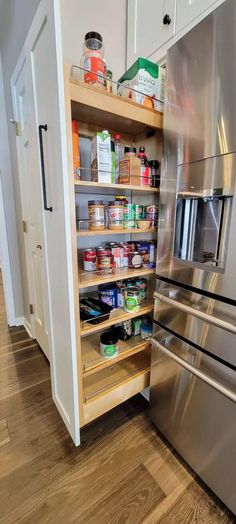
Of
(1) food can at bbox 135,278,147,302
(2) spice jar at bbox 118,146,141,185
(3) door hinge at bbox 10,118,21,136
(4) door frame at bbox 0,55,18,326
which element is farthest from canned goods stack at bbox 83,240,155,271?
(4) door frame at bbox 0,55,18,326

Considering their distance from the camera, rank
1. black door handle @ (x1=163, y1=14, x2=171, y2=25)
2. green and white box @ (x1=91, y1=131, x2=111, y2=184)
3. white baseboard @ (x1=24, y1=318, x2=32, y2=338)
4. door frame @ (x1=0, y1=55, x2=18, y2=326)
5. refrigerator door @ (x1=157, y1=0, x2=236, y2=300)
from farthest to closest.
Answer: white baseboard @ (x1=24, y1=318, x2=32, y2=338), door frame @ (x1=0, y1=55, x2=18, y2=326), black door handle @ (x1=163, y1=14, x2=171, y2=25), green and white box @ (x1=91, y1=131, x2=111, y2=184), refrigerator door @ (x1=157, y1=0, x2=236, y2=300)

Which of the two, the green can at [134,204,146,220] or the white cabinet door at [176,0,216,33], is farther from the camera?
the green can at [134,204,146,220]

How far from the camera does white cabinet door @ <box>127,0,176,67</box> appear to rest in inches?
43.4

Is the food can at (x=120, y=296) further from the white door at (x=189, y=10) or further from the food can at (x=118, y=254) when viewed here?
the white door at (x=189, y=10)

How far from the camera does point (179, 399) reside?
1076mm

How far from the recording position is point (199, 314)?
89 cm

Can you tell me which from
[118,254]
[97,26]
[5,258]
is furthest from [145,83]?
[5,258]

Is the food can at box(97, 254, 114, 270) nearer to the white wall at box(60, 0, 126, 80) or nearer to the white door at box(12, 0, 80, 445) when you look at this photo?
the white door at box(12, 0, 80, 445)

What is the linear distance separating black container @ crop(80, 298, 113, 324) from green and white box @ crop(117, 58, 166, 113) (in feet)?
3.25

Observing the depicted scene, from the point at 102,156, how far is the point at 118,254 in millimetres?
484

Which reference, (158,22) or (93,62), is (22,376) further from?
(158,22)

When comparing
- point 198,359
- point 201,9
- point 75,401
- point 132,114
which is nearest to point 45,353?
point 75,401

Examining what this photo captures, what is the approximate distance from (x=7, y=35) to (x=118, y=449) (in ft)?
8.72

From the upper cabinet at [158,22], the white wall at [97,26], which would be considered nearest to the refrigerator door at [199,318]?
the upper cabinet at [158,22]
